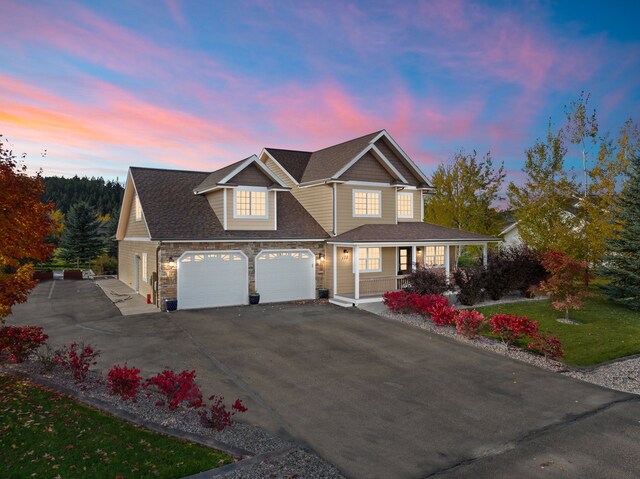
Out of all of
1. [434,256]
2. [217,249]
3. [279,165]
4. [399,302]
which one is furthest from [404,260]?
[217,249]

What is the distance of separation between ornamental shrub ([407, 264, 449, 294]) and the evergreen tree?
114 feet

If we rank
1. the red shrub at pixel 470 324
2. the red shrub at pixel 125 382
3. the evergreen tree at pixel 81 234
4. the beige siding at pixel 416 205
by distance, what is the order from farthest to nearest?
the evergreen tree at pixel 81 234 < the beige siding at pixel 416 205 < the red shrub at pixel 470 324 < the red shrub at pixel 125 382

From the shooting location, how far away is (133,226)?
82.2 feet

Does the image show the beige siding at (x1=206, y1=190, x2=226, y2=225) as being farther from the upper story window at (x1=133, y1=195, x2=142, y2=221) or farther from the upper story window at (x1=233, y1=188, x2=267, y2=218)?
the upper story window at (x1=133, y1=195, x2=142, y2=221)

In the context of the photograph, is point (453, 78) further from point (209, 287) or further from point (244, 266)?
point (209, 287)

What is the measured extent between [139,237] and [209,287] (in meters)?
6.87

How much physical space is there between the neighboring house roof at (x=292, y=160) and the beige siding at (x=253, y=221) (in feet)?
13.5

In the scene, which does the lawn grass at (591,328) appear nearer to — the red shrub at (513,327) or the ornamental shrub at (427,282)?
the red shrub at (513,327)

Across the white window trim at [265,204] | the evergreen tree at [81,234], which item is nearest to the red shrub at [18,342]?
the white window trim at [265,204]

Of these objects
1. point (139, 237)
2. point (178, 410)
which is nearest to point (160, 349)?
point (178, 410)

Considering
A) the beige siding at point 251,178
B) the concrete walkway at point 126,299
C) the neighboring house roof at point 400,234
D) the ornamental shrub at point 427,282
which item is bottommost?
the concrete walkway at point 126,299

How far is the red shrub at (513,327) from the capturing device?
1213cm

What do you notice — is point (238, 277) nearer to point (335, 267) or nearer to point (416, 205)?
point (335, 267)

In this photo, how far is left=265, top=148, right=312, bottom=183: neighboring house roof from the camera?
25641 millimetres
